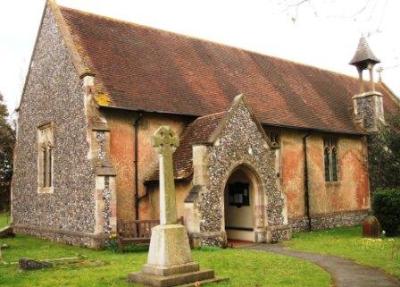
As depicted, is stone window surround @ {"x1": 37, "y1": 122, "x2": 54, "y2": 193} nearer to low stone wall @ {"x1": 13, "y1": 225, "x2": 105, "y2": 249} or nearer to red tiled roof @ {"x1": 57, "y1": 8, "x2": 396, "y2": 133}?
low stone wall @ {"x1": 13, "y1": 225, "x2": 105, "y2": 249}

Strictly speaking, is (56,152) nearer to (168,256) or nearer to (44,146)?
(44,146)

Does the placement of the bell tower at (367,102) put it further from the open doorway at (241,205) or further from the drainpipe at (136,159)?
the drainpipe at (136,159)

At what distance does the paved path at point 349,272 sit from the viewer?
970 cm

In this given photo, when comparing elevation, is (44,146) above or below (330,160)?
above

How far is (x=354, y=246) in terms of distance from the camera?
15742 mm

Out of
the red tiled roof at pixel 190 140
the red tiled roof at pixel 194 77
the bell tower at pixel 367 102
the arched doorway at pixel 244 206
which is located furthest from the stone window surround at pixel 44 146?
the bell tower at pixel 367 102

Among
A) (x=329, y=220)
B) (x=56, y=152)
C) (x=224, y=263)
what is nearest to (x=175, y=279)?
(x=224, y=263)

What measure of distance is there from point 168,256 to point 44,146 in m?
12.3

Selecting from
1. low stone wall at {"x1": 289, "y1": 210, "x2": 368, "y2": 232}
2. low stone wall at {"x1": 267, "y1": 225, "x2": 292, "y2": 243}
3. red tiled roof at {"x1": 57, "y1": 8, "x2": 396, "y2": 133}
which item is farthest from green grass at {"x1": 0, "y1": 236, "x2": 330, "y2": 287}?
low stone wall at {"x1": 289, "y1": 210, "x2": 368, "y2": 232}

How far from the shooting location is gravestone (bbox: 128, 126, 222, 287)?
942cm

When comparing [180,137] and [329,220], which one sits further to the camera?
[329,220]

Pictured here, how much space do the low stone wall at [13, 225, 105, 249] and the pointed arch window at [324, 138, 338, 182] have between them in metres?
13.0

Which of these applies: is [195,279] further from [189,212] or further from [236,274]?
[189,212]

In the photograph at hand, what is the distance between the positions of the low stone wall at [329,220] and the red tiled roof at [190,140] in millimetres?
6689
